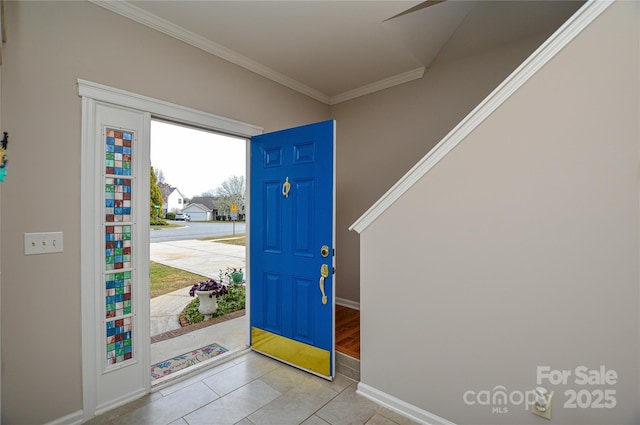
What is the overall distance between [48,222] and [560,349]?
2.81 meters

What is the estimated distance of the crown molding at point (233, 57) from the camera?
1.90m

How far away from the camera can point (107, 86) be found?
183 centimetres

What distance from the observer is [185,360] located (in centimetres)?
260

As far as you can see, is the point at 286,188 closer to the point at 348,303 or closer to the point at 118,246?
the point at 118,246

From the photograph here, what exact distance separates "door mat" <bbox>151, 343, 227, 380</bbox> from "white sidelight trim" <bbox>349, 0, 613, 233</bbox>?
6.88 ft

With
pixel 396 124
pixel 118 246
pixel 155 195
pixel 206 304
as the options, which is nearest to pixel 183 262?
pixel 155 195

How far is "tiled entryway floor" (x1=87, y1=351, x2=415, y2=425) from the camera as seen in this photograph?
177 cm

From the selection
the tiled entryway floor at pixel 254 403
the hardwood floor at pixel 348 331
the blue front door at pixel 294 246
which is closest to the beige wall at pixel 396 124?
the hardwood floor at pixel 348 331

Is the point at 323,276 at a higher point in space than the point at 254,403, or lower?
higher

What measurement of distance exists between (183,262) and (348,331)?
546 cm

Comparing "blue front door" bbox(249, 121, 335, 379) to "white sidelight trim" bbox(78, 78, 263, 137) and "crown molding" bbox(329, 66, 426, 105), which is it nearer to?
"white sidelight trim" bbox(78, 78, 263, 137)

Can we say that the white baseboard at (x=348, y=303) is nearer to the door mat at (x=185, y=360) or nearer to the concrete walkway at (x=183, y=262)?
the door mat at (x=185, y=360)

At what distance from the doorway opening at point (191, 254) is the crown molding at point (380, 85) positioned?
1.37 m

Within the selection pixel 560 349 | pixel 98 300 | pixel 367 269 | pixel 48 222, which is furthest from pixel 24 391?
pixel 560 349
